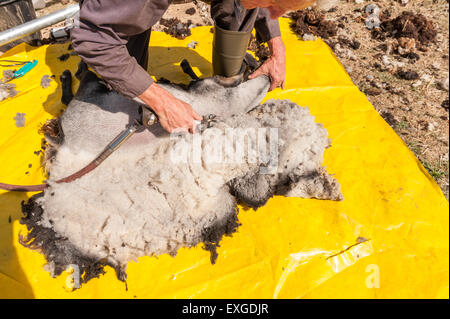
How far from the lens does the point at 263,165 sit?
1.95 metres

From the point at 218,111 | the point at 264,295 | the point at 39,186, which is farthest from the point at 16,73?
the point at 264,295

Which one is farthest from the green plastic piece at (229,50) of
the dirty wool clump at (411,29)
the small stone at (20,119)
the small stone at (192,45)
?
the dirty wool clump at (411,29)

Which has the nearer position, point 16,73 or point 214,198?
point 214,198

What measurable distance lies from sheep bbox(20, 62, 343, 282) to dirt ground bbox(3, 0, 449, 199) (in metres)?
1.38

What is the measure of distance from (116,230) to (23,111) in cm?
158

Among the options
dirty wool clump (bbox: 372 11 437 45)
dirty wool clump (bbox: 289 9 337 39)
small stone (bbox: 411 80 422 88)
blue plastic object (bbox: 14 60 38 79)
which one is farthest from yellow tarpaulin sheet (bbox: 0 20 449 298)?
dirty wool clump (bbox: 372 11 437 45)

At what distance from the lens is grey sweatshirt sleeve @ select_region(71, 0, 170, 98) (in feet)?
4.42

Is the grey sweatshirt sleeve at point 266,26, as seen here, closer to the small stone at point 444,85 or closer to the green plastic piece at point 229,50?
the green plastic piece at point 229,50

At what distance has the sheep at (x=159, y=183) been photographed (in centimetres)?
182

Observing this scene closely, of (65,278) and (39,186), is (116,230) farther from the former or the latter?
(39,186)

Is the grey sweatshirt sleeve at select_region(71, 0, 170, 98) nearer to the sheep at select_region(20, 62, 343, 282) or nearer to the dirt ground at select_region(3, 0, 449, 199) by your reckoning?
the sheep at select_region(20, 62, 343, 282)

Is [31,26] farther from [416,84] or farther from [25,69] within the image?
[416,84]

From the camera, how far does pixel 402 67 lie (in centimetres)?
334

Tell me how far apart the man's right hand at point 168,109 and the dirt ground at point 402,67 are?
80.0 inches
